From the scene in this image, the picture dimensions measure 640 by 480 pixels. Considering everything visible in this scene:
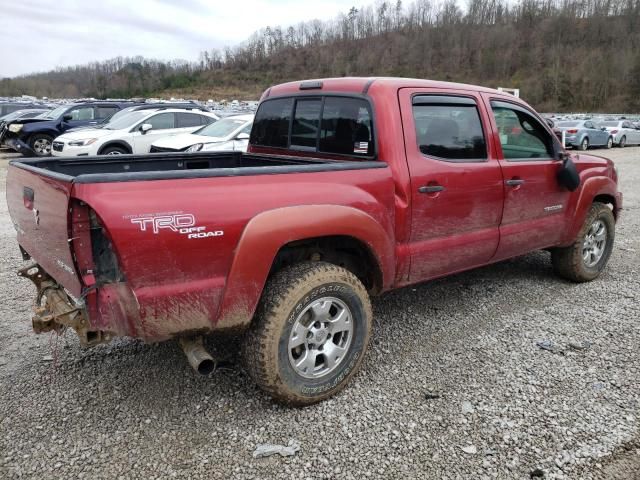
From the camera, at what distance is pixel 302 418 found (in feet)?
9.77

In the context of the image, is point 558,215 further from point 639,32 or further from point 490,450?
point 639,32

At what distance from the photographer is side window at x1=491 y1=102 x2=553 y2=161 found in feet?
14.0

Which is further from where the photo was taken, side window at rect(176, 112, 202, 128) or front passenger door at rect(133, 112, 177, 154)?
side window at rect(176, 112, 202, 128)

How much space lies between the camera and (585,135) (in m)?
22.4

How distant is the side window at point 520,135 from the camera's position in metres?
4.25

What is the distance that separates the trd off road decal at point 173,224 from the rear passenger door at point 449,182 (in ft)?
5.00

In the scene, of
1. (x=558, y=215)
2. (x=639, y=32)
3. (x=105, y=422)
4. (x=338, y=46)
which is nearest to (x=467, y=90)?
(x=558, y=215)

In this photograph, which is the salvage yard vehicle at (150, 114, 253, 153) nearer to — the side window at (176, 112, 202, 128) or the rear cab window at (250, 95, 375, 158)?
the side window at (176, 112, 202, 128)

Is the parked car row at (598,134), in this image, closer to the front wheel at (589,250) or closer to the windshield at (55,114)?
the front wheel at (589,250)

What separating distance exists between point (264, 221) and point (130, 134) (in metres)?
11.0

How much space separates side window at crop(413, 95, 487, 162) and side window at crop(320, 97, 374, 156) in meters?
0.35

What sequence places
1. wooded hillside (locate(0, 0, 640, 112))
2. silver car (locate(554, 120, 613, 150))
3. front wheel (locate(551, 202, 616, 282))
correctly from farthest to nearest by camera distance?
wooded hillside (locate(0, 0, 640, 112))
silver car (locate(554, 120, 613, 150))
front wheel (locate(551, 202, 616, 282))

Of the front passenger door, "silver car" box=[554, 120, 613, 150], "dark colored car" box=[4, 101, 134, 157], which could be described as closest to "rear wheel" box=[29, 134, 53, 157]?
"dark colored car" box=[4, 101, 134, 157]

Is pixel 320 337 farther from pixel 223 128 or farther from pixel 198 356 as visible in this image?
pixel 223 128
